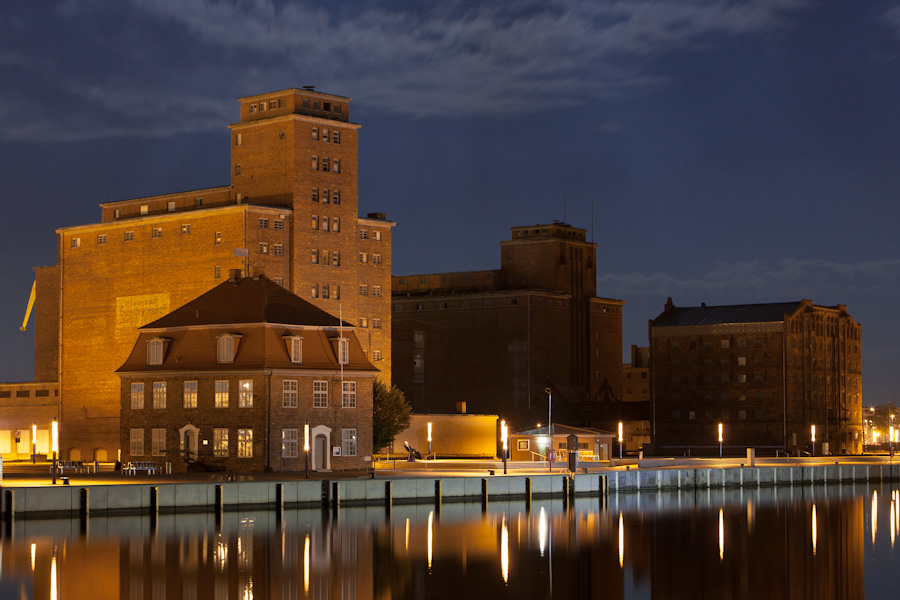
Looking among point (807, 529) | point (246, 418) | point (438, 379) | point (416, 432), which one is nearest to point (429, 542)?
point (807, 529)

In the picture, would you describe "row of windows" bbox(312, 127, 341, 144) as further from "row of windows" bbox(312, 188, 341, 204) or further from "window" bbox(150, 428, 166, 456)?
"window" bbox(150, 428, 166, 456)

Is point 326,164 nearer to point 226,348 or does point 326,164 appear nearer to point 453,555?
point 226,348

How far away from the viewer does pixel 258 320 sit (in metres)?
82.6

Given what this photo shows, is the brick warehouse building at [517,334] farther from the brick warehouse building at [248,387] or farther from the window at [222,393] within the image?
the window at [222,393]

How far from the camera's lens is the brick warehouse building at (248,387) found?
80125 mm

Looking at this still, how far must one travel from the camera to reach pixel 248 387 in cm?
8038

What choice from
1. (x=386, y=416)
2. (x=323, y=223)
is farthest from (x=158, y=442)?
(x=323, y=223)

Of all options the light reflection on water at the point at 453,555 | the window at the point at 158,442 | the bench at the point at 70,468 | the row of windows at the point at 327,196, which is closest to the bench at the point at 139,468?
the bench at the point at 70,468

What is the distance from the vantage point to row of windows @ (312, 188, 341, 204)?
10599 cm

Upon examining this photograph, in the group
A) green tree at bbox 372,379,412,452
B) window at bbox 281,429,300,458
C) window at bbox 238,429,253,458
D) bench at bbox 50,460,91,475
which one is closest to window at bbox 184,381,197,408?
window at bbox 238,429,253,458

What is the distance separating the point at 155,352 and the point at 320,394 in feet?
37.1

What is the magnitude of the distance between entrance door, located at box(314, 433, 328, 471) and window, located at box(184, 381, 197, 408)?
7.95 metres

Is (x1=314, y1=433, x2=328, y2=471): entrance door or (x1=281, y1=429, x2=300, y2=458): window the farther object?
(x1=314, y1=433, x2=328, y2=471): entrance door

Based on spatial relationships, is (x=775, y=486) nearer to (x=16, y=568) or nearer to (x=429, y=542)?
(x=429, y=542)
